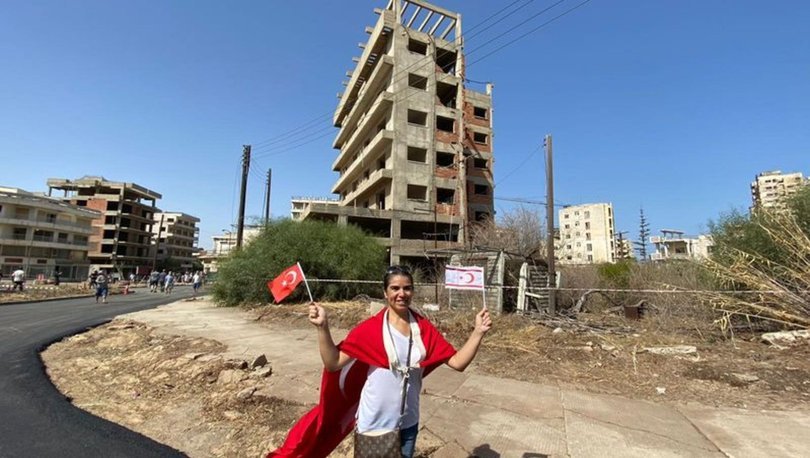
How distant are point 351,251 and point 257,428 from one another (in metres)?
16.6

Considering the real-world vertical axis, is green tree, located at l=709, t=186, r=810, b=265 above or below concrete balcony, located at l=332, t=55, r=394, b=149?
below

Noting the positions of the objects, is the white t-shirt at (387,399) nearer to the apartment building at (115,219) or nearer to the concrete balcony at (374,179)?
the concrete balcony at (374,179)

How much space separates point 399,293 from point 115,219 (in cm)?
9028

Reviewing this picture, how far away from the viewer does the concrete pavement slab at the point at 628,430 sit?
394 cm

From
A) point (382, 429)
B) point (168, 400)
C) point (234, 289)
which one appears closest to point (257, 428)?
point (168, 400)

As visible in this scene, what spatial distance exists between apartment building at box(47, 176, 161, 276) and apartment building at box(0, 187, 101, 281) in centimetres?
542

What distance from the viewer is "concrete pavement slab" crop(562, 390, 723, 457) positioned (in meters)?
3.94

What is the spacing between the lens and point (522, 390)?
5.91 m

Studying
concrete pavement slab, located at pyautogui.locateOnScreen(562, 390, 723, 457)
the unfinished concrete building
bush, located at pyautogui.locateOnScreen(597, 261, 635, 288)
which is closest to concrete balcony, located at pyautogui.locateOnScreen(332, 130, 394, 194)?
the unfinished concrete building

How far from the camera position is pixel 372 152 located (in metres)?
38.4

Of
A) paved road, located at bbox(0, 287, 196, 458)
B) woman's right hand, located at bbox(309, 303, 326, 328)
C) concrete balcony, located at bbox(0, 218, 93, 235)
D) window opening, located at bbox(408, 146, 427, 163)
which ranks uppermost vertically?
window opening, located at bbox(408, 146, 427, 163)

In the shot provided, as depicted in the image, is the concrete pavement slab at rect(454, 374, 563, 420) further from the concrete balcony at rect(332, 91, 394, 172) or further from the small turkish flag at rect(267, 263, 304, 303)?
the concrete balcony at rect(332, 91, 394, 172)

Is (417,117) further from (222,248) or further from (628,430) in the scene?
(222,248)

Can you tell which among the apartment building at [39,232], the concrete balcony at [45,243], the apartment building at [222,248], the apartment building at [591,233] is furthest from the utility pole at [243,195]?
the apartment building at [591,233]
